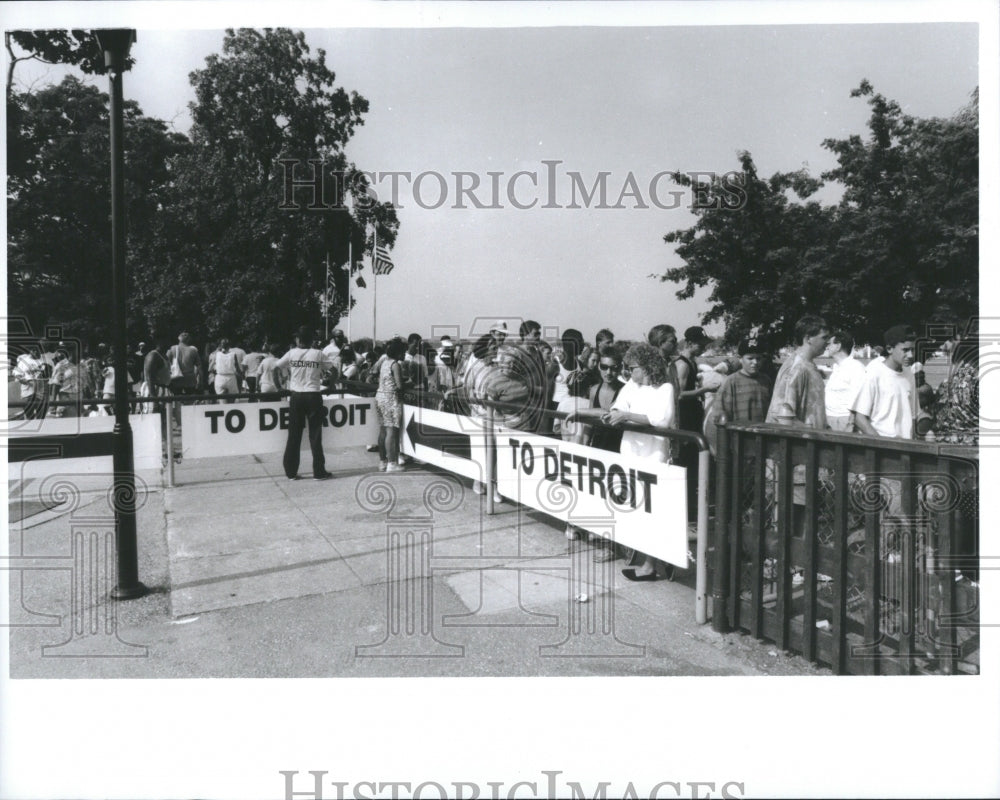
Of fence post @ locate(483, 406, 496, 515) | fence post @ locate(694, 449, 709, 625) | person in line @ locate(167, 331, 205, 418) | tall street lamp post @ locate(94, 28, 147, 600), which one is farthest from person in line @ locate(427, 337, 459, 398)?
fence post @ locate(694, 449, 709, 625)

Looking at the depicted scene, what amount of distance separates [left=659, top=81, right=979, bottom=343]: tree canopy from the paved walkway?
1140 cm

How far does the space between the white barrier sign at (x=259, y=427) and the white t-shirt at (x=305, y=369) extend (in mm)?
346

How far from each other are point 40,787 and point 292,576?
209 centimetres

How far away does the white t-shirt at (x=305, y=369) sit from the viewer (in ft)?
26.5

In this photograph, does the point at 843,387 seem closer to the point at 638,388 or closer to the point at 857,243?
the point at 638,388

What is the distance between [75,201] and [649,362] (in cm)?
1993

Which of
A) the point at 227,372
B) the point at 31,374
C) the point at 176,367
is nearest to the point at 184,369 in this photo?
the point at 176,367

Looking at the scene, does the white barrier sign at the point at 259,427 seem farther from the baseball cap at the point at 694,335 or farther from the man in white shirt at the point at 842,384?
the man in white shirt at the point at 842,384

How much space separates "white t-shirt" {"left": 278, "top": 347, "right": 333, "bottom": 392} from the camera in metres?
8.09

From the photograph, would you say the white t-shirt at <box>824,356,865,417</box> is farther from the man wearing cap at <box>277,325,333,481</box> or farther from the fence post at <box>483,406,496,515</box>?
the man wearing cap at <box>277,325,333,481</box>

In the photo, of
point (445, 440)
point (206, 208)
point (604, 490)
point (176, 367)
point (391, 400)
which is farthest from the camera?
point (206, 208)

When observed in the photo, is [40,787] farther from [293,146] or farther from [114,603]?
[293,146]

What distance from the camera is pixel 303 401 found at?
8227 mm

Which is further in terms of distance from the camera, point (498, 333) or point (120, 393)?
point (498, 333)
